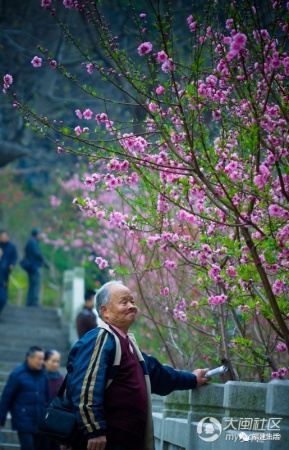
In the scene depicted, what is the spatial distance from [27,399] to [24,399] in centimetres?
4

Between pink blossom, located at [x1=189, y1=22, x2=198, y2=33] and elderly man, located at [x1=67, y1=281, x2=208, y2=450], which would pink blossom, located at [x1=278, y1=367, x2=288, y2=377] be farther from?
pink blossom, located at [x1=189, y1=22, x2=198, y2=33]

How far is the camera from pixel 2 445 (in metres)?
13.4

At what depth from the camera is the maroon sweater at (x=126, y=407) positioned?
5711 mm

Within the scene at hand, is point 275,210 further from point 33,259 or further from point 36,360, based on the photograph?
point 33,259

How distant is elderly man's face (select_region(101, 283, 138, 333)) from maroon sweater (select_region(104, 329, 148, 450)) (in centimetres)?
20

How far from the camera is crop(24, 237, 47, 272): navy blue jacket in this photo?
71.5 feet

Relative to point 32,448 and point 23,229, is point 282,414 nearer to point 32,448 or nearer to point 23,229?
point 32,448

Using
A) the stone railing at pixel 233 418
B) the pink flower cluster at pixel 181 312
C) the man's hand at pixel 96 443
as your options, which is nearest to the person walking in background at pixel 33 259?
the pink flower cluster at pixel 181 312

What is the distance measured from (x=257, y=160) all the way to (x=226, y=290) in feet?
5.41

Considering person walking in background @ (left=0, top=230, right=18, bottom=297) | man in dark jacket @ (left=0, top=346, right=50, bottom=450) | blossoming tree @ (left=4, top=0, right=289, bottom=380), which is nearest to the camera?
blossoming tree @ (left=4, top=0, right=289, bottom=380)

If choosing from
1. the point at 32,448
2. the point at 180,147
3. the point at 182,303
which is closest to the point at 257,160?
the point at 180,147

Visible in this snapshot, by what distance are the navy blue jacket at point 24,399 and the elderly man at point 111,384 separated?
5091 mm

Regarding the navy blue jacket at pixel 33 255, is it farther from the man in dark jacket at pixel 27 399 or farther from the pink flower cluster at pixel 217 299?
the pink flower cluster at pixel 217 299

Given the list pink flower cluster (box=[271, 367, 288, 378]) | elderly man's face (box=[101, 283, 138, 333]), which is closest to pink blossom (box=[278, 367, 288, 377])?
pink flower cluster (box=[271, 367, 288, 378])
